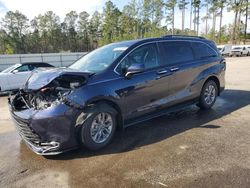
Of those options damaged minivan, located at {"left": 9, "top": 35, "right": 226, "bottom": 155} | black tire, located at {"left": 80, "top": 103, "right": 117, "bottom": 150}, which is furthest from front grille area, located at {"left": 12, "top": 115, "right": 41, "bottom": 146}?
black tire, located at {"left": 80, "top": 103, "right": 117, "bottom": 150}

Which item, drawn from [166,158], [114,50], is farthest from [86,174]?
[114,50]

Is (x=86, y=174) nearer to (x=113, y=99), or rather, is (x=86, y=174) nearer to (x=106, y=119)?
(x=106, y=119)

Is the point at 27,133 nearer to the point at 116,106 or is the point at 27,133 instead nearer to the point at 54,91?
the point at 54,91

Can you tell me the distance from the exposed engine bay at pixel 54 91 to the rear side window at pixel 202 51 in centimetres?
315

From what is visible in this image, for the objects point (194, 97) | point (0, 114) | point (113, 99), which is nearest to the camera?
point (113, 99)

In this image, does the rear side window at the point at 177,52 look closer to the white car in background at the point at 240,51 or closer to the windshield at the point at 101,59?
the windshield at the point at 101,59

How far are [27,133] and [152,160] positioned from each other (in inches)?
77.9

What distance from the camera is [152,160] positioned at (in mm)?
3740

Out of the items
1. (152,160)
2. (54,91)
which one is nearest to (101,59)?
(54,91)

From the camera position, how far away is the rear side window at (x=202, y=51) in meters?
5.98

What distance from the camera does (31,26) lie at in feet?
229

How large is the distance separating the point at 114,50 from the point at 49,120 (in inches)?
77.3

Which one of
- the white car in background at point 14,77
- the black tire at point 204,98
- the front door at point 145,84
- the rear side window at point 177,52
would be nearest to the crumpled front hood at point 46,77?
the front door at point 145,84

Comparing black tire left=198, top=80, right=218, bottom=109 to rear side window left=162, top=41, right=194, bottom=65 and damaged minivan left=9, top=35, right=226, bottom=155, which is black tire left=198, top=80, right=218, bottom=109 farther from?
rear side window left=162, top=41, right=194, bottom=65
